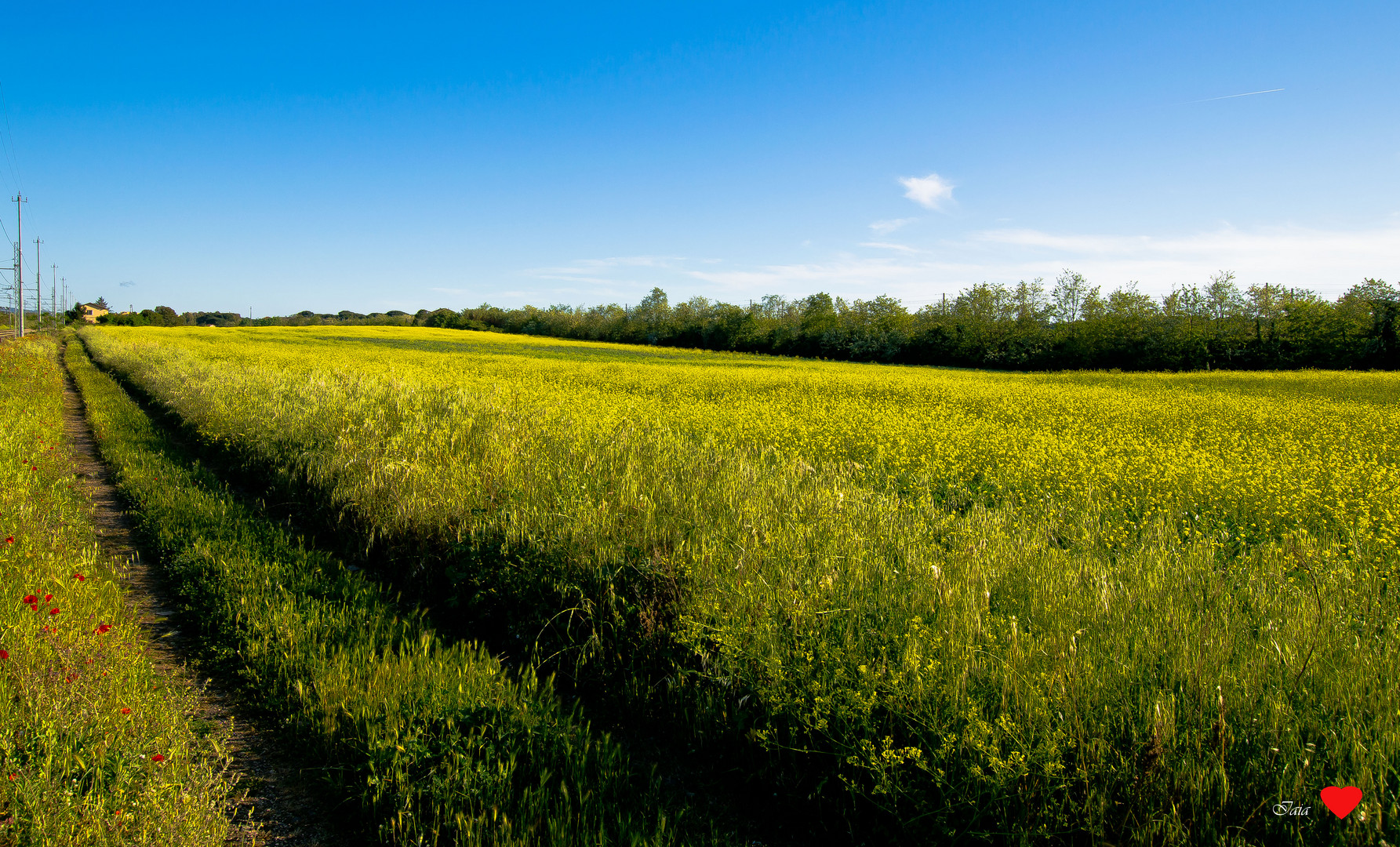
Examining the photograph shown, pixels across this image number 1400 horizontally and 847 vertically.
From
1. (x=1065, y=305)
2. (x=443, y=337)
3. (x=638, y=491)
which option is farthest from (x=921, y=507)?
(x=1065, y=305)

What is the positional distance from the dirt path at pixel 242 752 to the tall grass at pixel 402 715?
137 mm

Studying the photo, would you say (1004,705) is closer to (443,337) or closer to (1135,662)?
(1135,662)

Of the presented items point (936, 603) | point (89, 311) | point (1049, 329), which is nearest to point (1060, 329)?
point (1049, 329)

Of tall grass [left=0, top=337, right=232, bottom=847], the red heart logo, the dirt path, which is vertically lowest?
the dirt path

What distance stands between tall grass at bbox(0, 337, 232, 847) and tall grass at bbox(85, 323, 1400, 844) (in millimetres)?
1824

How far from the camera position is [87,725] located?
3.06 meters

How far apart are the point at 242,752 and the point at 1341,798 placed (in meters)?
4.64

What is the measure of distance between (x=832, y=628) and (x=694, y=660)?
867 millimetres

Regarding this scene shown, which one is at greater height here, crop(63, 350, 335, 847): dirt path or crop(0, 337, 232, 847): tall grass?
crop(0, 337, 232, 847): tall grass

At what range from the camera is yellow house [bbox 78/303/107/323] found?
10864 centimetres

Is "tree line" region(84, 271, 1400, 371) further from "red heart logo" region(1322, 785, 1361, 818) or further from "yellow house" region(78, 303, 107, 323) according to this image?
"yellow house" region(78, 303, 107, 323)

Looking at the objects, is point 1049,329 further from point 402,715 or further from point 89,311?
point 89,311

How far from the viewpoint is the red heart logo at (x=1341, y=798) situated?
2.08 m

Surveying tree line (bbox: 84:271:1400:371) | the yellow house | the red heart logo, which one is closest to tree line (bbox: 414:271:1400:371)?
tree line (bbox: 84:271:1400:371)
